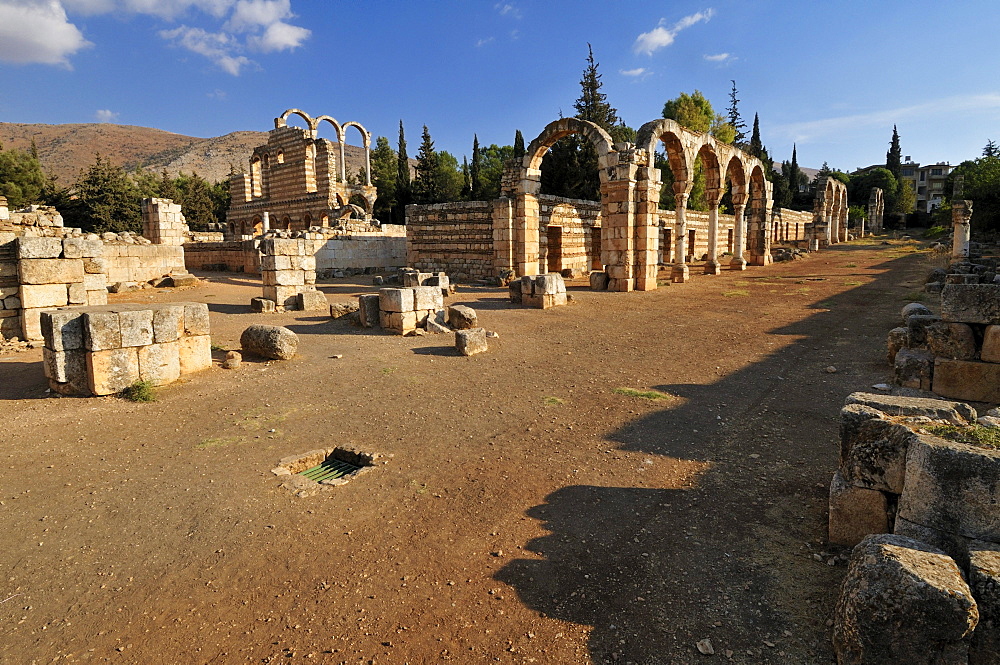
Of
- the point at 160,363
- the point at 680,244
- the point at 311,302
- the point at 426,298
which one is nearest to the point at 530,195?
the point at 680,244

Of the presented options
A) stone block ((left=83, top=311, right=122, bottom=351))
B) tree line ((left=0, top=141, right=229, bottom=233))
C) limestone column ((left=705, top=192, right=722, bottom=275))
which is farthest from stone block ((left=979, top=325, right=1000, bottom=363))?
tree line ((left=0, top=141, right=229, bottom=233))

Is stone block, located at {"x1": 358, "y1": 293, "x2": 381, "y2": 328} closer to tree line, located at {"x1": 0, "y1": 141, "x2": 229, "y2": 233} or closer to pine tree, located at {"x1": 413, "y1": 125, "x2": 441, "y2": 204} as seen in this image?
pine tree, located at {"x1": 413, "y1": 125, "x2": 441, "y2": 204}

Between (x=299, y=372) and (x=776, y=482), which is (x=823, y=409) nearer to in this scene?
(x=776, y=482)

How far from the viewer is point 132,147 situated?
102 m

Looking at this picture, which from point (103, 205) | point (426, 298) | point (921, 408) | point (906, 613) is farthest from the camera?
point (103, 205)

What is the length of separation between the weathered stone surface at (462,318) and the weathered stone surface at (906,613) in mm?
8460

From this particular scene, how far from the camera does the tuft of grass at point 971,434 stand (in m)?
2.80

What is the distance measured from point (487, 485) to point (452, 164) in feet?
203

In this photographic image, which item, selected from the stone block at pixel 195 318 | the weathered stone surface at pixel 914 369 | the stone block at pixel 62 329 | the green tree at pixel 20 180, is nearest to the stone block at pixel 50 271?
the stone block at pixel 62 329

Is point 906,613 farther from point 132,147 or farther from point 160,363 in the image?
point 132,147

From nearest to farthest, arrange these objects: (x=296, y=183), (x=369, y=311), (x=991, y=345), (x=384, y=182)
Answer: (x=991, y=345) → (x=369, y=311) → (x=296, y=183) → (x=384, y=182)

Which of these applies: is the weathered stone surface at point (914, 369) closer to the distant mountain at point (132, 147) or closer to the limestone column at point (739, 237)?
the limestone column at point (739, 237)

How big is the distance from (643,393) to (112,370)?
21.9 feet

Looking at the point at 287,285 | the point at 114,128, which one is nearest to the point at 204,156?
the point at 114,128
